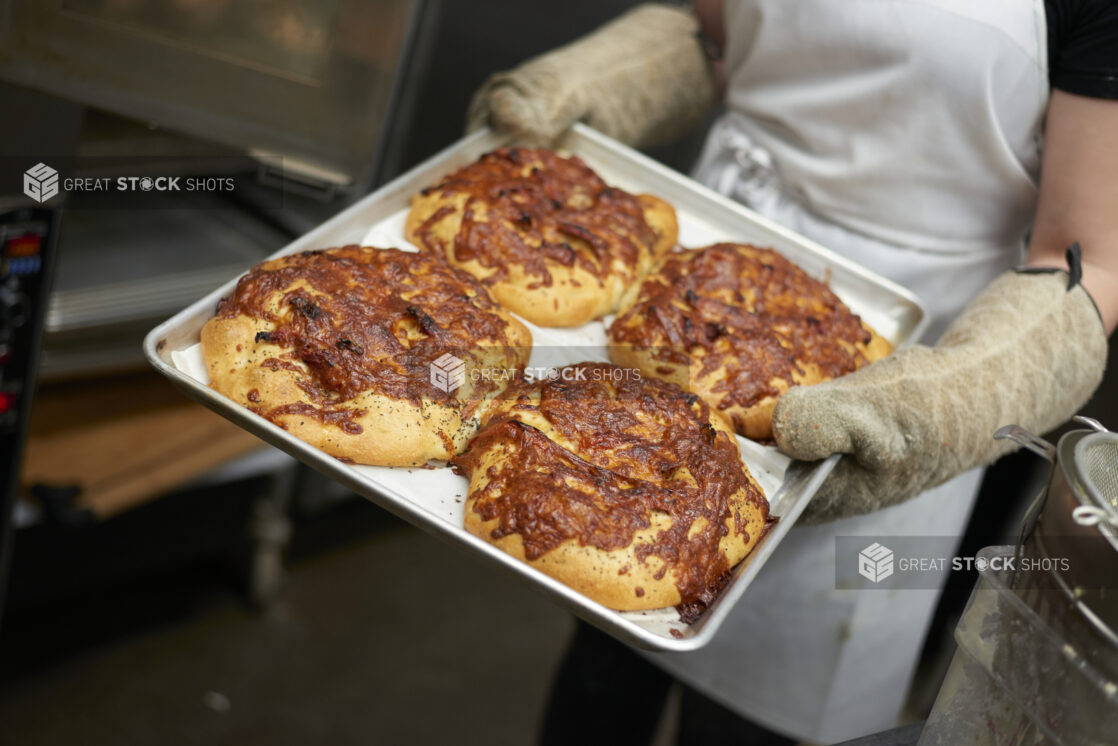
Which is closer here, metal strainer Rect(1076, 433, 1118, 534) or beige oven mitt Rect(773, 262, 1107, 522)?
metal strainer Rect(1076, 433, 1118, 534)

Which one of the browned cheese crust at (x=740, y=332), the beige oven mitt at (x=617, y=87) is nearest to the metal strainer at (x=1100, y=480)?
the browned cheese crust at (x=740, y=332)

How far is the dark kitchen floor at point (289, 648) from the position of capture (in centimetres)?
294

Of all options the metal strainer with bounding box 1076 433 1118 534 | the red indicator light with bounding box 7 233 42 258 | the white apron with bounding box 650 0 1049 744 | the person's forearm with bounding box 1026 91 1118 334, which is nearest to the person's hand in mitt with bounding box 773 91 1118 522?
the person's forearm with bounding box 1026 91 1118 334

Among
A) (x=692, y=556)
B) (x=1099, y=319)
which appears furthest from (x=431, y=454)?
(x=1099, y=319)

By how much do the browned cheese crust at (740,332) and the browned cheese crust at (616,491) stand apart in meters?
0.14

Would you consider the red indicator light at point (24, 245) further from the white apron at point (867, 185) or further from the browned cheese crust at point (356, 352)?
the white apron at point (867, 185)

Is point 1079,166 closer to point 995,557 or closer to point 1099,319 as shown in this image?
point 1099,319

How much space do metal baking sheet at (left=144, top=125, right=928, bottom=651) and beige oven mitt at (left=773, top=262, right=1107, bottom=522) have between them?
0.08 meters

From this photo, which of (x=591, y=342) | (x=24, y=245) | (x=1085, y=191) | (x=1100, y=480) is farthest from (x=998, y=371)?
(x=24, y=245)

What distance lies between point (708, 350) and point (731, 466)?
0.31m

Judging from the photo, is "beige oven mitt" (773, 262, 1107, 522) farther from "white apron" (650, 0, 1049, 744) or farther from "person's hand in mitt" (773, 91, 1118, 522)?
"white apron" (650, 0, 1049, 744)

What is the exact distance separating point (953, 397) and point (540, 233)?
778mm

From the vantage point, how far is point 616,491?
→ 1315mm

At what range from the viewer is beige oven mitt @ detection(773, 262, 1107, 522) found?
141cm
